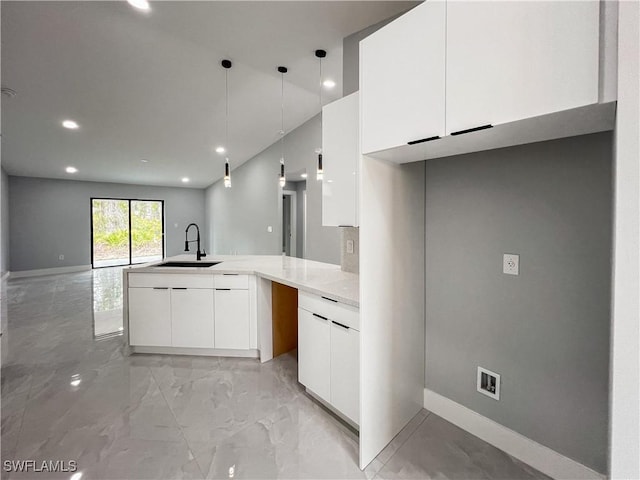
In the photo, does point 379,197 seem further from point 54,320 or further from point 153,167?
point 153,167

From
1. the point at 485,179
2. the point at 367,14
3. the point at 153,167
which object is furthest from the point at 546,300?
the point at 153,167

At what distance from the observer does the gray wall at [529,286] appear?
136cm

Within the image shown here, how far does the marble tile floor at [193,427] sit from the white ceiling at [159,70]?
300 cm

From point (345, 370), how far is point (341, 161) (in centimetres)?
144

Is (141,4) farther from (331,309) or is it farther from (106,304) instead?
(106,304)

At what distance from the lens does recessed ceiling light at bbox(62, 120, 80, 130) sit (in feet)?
14.3

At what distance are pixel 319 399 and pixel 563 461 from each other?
141 centimetres

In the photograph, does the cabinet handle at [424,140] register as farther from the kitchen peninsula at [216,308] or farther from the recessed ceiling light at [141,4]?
the recessed ceiling light at [141,4]

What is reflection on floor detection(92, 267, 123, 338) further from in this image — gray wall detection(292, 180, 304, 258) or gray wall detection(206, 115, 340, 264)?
gray wall detection(292, 180, 304, 258)

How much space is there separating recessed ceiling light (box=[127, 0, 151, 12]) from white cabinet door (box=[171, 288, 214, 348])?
246cm

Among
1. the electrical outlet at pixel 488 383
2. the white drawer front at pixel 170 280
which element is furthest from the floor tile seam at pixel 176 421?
the electrical outlet at pixel 488 383

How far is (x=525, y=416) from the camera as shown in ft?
5.22

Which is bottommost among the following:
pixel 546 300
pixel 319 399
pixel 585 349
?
pixel 319 399

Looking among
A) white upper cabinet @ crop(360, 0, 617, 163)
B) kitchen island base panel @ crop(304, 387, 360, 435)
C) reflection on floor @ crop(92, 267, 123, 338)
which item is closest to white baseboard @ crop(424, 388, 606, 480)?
kitchen island base panel @ crop(304, 387, 360, 435)
